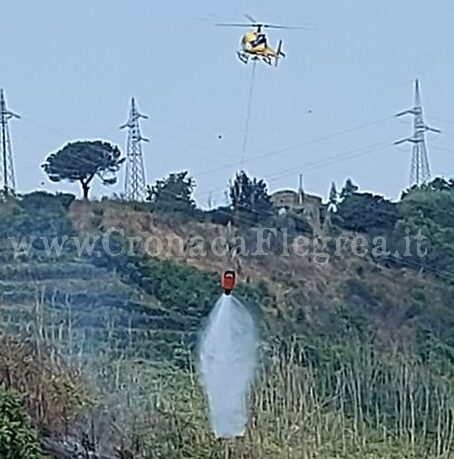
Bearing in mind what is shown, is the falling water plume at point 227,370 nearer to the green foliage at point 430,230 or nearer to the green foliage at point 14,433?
the green foliage at point 14,433

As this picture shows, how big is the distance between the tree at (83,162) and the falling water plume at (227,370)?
591cm

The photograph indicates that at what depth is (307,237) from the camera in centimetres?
1042

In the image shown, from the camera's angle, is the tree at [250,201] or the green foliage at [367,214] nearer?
the tree at [250,201]

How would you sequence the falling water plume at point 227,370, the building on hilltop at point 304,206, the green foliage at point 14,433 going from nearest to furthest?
the green foliage at point 14,433
the falling water plume at point 227,370
the building on hilltop at point 304,206

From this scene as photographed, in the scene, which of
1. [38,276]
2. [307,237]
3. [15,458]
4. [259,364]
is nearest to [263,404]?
[259,364]

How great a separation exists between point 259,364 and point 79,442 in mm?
1525

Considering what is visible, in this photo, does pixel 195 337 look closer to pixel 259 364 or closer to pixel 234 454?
pixel 259 364

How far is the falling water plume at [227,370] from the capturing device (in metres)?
5.41

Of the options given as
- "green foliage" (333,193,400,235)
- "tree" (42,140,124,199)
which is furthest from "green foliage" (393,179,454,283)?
"tree" (42,140,124,199)

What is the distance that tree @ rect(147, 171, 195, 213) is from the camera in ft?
33.7

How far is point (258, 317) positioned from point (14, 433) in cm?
355

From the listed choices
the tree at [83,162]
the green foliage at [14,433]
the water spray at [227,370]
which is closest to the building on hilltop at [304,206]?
the tree at [83,162]

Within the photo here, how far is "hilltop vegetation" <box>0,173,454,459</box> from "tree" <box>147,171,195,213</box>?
0.07 ft

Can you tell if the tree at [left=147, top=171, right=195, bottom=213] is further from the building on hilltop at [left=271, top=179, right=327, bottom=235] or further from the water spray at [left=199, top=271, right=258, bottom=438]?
the water spray at [left=199, top=271, right=258, bottom=438]
